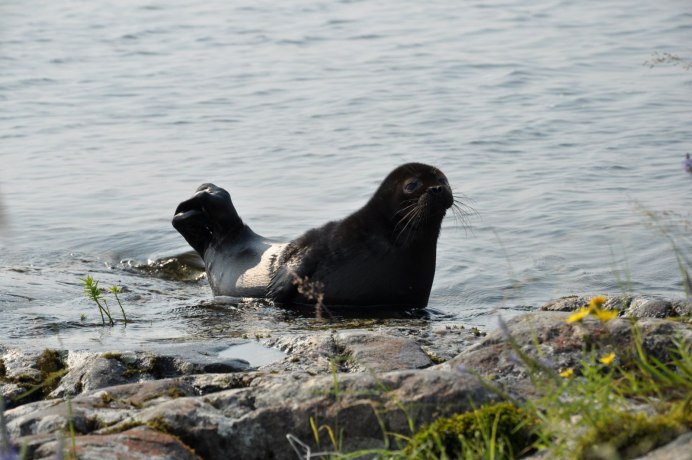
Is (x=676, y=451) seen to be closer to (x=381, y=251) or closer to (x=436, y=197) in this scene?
(x=436, y=197)

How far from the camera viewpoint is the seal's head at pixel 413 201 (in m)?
9.10

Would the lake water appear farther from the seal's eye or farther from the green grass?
the green grass

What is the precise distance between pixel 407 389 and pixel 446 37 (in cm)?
1795

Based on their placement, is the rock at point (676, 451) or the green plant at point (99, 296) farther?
the green plant at point (99, 296)

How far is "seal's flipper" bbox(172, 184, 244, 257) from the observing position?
34.6 ft

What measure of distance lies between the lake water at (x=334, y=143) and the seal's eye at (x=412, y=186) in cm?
98

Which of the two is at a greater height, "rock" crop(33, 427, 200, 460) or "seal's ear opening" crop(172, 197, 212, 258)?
"rock" crop(33, 427, 200, 460)

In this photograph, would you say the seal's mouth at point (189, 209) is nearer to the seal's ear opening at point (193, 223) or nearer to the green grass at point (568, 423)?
the seal's ear opening at point (193, 223)

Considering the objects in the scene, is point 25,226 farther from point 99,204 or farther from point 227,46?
point 227,46

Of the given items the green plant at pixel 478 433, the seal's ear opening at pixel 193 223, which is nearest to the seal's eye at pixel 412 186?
the seal's ear opening at pixel 193 223

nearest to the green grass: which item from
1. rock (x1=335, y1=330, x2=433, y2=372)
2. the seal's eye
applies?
rock (x1=335, y1=330, x2=433, y2=372)

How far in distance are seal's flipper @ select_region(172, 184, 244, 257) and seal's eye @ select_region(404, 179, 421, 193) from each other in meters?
2.00

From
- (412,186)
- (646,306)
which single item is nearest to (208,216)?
(412,186)

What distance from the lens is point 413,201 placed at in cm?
919
